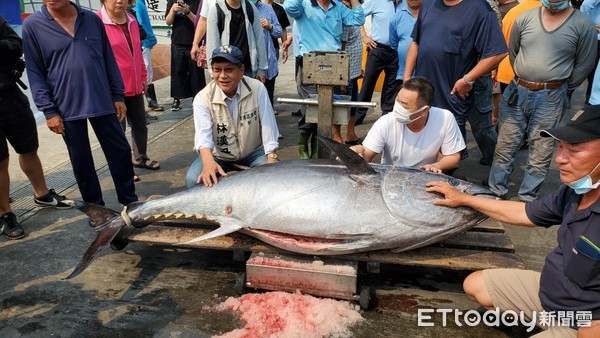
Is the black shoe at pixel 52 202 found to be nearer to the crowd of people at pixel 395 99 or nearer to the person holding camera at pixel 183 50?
the crowd of people at pixel 395 99

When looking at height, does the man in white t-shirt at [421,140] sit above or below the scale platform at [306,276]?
above

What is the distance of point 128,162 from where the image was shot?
12.4 feet

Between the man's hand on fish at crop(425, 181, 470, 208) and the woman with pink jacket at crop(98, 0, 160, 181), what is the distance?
3.15 m

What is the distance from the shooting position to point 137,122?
184 inches

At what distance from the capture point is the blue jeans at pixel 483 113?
4324mm

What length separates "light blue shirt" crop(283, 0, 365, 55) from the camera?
4.92 m

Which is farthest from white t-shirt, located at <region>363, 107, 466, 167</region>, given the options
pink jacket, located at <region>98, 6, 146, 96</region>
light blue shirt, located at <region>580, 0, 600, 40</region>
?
light blue shirt, located at <region>580, 0, 600, 40</region>

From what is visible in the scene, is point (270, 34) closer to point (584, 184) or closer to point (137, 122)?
point (137, 122)

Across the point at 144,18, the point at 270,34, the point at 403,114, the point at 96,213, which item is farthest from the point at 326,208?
the point at 144,18

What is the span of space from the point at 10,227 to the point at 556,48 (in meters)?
4.52

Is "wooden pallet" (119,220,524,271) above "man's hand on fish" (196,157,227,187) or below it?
below

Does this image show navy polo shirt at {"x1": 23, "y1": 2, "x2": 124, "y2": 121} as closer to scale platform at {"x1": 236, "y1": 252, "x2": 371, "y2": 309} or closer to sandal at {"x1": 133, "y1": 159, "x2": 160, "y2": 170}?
sandal at {"x1": 133, "y1": 159, "x2": 160, "y2": 170}

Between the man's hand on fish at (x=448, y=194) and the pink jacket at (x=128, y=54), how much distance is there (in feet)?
10.3

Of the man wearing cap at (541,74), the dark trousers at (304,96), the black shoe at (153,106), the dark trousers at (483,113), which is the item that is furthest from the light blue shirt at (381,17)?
the black shoe at (153,106)
